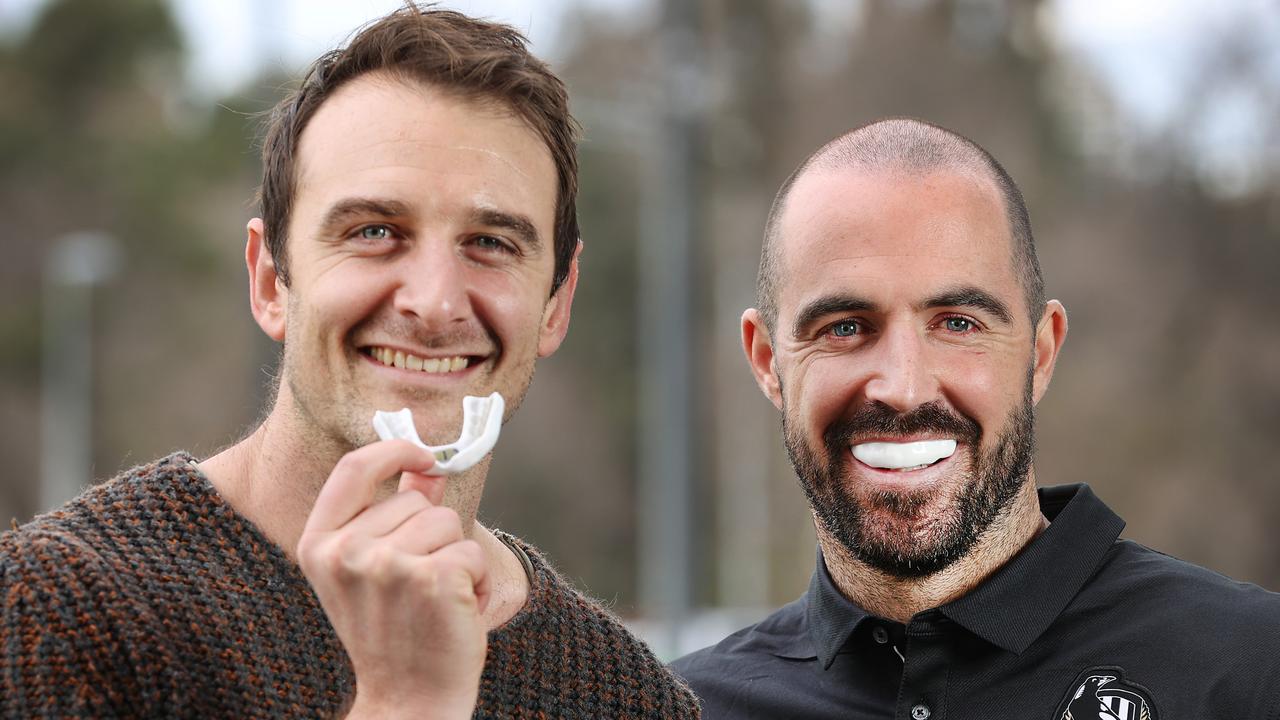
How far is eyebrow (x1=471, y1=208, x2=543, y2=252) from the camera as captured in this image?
3590 millimetres

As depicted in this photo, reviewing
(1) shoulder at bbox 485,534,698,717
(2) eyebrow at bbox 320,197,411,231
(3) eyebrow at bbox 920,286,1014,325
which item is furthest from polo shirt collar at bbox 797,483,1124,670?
(2) eyebrow at bbox 320,197,411,231

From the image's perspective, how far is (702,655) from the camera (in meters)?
4.59

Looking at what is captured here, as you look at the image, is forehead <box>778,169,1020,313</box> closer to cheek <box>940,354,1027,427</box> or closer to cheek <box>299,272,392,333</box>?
cheek <box>940,354,1027,427</box>

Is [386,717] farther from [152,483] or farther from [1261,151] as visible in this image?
[1261,151]

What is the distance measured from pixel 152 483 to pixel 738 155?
2892 cm

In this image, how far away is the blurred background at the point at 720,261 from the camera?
2286 centimetres

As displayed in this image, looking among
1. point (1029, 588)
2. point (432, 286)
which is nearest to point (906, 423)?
point (1029, 588)

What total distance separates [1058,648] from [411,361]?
1.66 meters

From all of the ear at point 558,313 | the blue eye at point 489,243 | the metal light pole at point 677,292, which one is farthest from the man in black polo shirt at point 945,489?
the metal light pole at point 677,292

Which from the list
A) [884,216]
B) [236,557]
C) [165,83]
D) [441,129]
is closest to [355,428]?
[236,557]

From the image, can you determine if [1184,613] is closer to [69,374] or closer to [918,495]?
[918,495]

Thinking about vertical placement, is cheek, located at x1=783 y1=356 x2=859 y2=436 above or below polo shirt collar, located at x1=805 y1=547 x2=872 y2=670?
above

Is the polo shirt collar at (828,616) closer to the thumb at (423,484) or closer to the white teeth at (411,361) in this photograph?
the white teeth at (411,361)

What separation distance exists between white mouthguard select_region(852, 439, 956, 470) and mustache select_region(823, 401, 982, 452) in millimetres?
24
